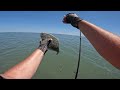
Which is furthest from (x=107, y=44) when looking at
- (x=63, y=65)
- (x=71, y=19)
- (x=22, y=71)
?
(x=63, y=65)

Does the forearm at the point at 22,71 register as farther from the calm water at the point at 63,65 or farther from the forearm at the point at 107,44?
the calm water at the point at 63,65

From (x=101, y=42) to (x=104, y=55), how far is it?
0.09 meters

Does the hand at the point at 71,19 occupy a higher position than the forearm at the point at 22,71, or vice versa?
the hand at the point at 71,19

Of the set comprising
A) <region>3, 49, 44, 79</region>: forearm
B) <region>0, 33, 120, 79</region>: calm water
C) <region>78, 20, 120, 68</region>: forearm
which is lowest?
<region>0, 33, 120, 79</region>: calm water

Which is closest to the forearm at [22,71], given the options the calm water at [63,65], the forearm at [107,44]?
the forearm at [107,44]

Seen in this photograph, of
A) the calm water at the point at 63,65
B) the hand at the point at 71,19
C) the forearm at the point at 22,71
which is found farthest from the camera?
the calm water at the point at 63,65

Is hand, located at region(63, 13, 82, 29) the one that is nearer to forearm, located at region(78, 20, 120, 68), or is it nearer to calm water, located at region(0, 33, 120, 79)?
forearm, located at region(78, 20, 120, 68)

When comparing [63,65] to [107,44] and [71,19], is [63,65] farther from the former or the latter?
[107,44]

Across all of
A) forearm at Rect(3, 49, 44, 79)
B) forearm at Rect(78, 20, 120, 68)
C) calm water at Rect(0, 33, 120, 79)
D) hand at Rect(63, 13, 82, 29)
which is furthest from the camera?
calm water at Rect(0, 33, 120, 79)

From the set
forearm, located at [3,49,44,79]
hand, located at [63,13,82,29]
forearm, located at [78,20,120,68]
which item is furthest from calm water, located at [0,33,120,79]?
forearm, located at [78,20,120,68]

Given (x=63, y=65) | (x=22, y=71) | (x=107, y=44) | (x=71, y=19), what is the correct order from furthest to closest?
(x=63, y=65) < (x=71, y=19) < (x=22, y=71) < (x=107, y=44)
